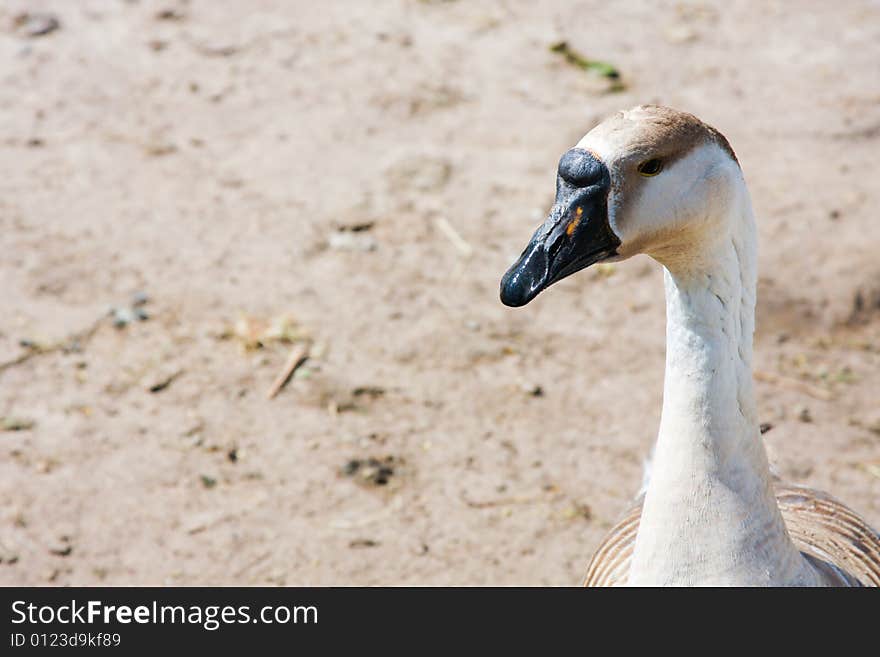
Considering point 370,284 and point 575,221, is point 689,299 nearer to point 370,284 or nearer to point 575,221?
point 575,221

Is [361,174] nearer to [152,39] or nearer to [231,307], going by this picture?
[231,307]

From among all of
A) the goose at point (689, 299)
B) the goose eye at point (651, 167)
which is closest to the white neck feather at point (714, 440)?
the goose at point (689, 299)

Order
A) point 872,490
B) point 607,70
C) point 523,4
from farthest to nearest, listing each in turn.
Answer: point 523,4 < point 607,70 < point 872,490

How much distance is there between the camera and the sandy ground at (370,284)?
3.80 metres

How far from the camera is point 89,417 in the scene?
411 centimetres

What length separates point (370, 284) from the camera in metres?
4.78

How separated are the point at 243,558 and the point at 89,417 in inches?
35.0

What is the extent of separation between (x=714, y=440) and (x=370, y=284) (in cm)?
262

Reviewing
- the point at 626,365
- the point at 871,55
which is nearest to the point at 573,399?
the point at 626,365

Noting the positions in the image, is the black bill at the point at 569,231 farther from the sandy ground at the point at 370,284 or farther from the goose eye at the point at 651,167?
the sandy ground at the point at 370,284

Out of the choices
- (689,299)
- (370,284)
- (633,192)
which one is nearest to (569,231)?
(633,192)

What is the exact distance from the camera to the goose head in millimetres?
2205

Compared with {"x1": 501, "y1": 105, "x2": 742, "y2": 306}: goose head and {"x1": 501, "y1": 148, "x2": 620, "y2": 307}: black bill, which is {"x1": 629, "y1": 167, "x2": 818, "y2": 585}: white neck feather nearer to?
{"x1": 501, "y1": 105, "x2": 742, "y2": 306}: goose head

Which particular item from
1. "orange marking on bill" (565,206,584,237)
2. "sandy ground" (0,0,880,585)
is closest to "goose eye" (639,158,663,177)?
"orange marking on bill" (565,206,584,237)
